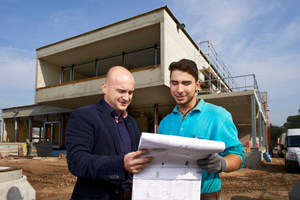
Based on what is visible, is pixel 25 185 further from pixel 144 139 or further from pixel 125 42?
pixel 125 42

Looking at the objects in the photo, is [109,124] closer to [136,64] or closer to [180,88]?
[180,88]

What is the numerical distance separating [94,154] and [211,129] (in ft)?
3.23

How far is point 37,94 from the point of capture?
16.2 m

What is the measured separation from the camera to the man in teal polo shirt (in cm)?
177

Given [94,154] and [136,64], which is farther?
[136,64]

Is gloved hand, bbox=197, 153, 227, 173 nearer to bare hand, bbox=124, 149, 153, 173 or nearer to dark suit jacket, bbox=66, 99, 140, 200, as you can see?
bare hand, bbox=124, 149, 153, 173

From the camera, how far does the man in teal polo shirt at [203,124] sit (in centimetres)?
177

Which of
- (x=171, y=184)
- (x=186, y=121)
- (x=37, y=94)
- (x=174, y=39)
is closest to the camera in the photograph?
(x=171, y=184)

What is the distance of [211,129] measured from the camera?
187cm

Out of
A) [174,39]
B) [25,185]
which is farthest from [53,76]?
[25,185]

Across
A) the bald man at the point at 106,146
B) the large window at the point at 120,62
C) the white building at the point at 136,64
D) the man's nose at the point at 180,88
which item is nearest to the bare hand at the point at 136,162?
the bald man at the point at 106,146

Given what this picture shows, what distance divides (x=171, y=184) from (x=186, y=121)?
672mm

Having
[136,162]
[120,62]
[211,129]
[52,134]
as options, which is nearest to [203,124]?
[211,129]

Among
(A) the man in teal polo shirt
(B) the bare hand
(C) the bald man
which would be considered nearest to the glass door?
(C) the bald man
